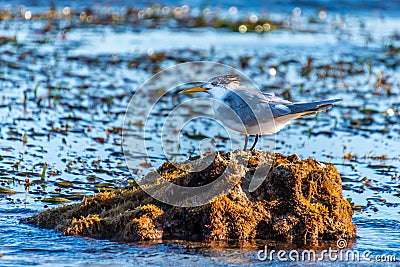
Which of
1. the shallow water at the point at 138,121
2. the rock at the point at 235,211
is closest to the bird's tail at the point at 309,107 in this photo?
the rock at the point at 235,211

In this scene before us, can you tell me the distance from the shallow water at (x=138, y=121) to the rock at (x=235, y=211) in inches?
7.2

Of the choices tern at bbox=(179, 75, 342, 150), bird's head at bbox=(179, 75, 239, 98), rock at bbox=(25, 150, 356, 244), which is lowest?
rock at bbox=(25, 150, 356, 244)

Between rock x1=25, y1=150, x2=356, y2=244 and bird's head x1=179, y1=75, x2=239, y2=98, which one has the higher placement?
bird's head x1=179, y1=75, x2=239, y2=98

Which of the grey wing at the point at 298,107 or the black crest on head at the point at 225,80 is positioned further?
the black crest on head at the point at 225,80

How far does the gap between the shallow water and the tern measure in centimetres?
122

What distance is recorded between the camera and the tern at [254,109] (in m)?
7.20

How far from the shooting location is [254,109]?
7.23 metres

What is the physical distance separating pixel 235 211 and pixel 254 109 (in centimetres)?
121

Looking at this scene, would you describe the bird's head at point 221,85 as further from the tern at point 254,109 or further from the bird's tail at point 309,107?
the bird's tail at point 309,107

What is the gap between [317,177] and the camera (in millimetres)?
6805

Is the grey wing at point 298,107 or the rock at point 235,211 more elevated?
the grey wing at point 298,107

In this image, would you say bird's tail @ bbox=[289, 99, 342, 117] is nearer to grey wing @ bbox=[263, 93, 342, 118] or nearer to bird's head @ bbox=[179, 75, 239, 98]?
grey wing @ bbox=[263, 93, 342, 118]

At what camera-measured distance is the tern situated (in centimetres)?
720

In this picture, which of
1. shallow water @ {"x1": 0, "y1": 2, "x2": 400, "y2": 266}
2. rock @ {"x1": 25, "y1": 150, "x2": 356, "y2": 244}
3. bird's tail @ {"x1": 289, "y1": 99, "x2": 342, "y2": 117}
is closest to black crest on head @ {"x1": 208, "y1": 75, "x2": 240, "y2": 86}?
bird's tail @ {"x1": 289, "y1": 99, "x2": 342, "y2": 117}
